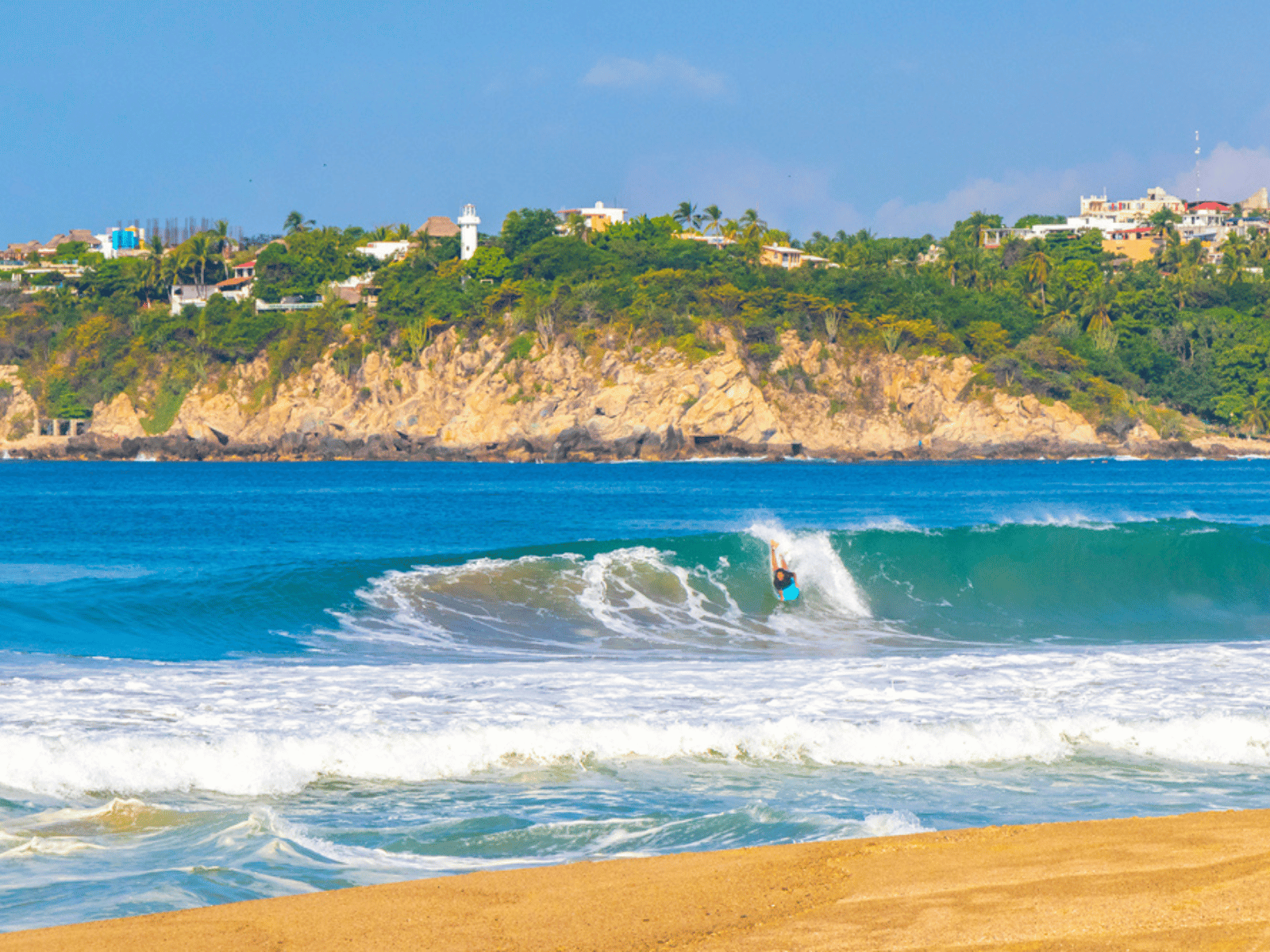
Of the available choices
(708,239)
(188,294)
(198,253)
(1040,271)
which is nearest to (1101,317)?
(1040,271)

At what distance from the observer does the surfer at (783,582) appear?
58.4 ft

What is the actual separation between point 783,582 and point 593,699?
8553 mm

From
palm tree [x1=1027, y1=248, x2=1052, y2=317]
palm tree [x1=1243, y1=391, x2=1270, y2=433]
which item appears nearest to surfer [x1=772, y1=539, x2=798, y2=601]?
palm tree [x1=1243, y1=391, x2=1270, y2=433]

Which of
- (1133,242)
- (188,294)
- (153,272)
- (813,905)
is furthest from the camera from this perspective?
(1133,242)

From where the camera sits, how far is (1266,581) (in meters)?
20.0

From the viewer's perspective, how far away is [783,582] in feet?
58.3

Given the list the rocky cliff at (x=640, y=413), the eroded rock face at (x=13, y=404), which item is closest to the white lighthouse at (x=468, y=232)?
the rocky cliff at (x=640, y=413)

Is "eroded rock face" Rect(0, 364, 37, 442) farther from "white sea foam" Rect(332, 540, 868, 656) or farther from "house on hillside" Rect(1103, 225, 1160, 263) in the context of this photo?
"house on hillside" Rect(1103, 225, 1160, 263)

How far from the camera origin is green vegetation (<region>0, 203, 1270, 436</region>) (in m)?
94.8

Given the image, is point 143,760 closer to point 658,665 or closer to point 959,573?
point 658,665

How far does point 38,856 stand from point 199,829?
2.56 ft

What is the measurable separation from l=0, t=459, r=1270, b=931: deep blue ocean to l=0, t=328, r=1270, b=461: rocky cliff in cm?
6599

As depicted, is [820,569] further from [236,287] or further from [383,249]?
[383,249]

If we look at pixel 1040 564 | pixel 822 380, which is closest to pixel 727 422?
pixel 822 380
